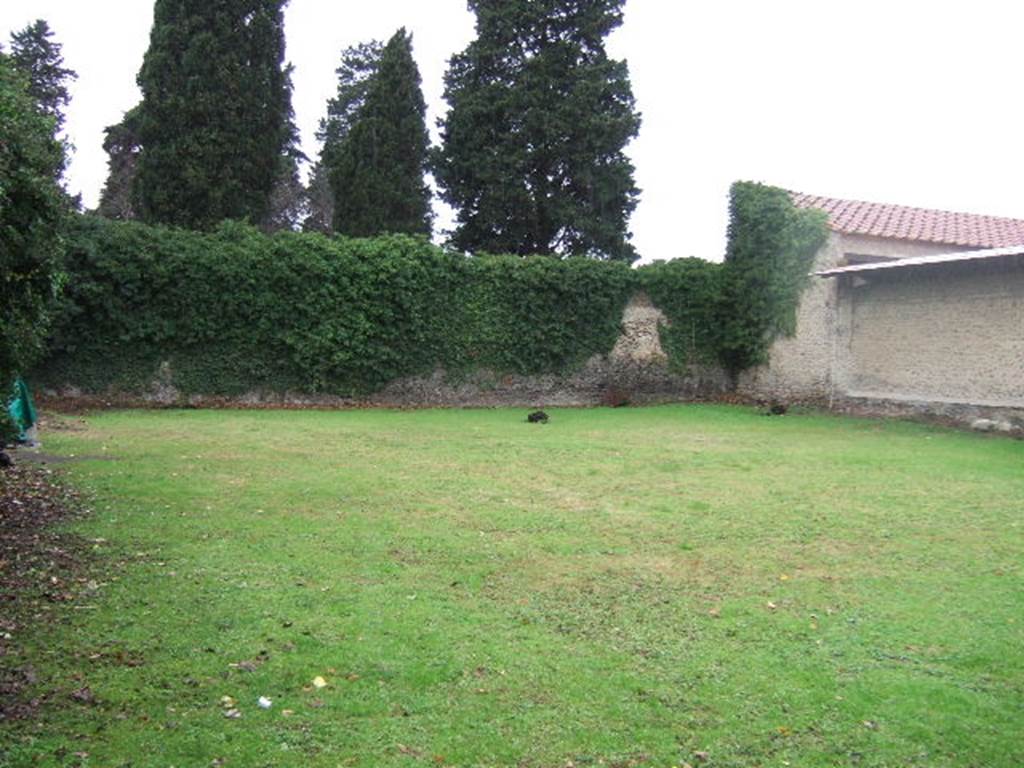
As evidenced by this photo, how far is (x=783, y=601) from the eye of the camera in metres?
5.39

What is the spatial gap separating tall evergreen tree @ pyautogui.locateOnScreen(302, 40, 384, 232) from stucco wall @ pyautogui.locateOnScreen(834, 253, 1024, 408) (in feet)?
78.8

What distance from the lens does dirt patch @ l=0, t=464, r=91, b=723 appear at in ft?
12.3

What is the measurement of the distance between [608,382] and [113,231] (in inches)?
465

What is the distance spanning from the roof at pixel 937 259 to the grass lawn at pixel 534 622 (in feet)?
18.6

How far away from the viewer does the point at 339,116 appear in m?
37.2

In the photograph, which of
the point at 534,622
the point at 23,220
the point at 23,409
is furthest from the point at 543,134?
the point at 534,622

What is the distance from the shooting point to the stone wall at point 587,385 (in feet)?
63.9

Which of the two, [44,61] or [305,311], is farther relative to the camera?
[44,61]

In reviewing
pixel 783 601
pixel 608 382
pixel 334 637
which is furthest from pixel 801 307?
pixel 334 637

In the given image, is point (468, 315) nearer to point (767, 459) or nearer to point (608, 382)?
point (608, 382)

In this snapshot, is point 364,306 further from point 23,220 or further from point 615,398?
point 23,220

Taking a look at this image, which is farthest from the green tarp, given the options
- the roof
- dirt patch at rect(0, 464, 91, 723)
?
the roof

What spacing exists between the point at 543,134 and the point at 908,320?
13.9 meters

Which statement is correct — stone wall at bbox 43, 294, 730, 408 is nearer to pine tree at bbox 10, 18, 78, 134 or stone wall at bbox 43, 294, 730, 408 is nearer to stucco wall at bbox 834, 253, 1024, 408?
stucco wall at bbox 834, 253, 1024, 408
